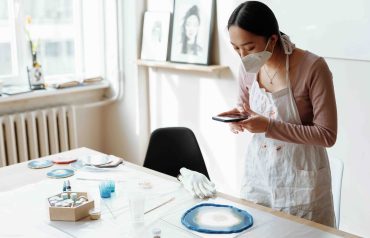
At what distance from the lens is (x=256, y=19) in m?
1.57

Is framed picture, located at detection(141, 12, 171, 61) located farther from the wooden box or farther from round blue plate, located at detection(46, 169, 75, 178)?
the wooden box

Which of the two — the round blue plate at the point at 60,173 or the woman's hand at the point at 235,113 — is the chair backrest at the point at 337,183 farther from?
the round blue plate at the point at 60,173

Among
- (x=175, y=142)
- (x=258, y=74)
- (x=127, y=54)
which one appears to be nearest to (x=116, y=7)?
(x=127, y=54)

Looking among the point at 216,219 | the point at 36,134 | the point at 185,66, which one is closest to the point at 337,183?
the point at 216,219

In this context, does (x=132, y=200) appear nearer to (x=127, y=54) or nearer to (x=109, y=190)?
(x=109, y=190)

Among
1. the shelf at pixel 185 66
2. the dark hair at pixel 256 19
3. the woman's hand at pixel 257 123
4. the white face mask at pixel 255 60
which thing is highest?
the dark hair at pixel 256 19

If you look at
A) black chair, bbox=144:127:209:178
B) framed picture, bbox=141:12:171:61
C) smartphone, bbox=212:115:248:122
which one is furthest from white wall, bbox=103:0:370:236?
smartphone, bbox=212:115:248:122

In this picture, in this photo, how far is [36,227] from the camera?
1495 millimetres

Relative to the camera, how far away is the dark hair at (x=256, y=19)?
5.17 ft

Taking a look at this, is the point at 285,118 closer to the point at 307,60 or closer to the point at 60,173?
the point at 307,60

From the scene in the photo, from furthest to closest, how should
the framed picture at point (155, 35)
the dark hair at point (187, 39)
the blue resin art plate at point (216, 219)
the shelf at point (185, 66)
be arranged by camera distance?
1. the framed picture at point (155, 35)
2. the dark hair at point (187, 39)
3. the shelf at point (185, 66)
4. the blue resin art plate at point (216, 219)

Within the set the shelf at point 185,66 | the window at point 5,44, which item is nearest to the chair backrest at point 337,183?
the shelf at point 185,66

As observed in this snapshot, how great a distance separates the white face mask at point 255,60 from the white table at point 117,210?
1.68 ft

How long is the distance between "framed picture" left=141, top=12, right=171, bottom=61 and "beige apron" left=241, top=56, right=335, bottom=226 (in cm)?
170
